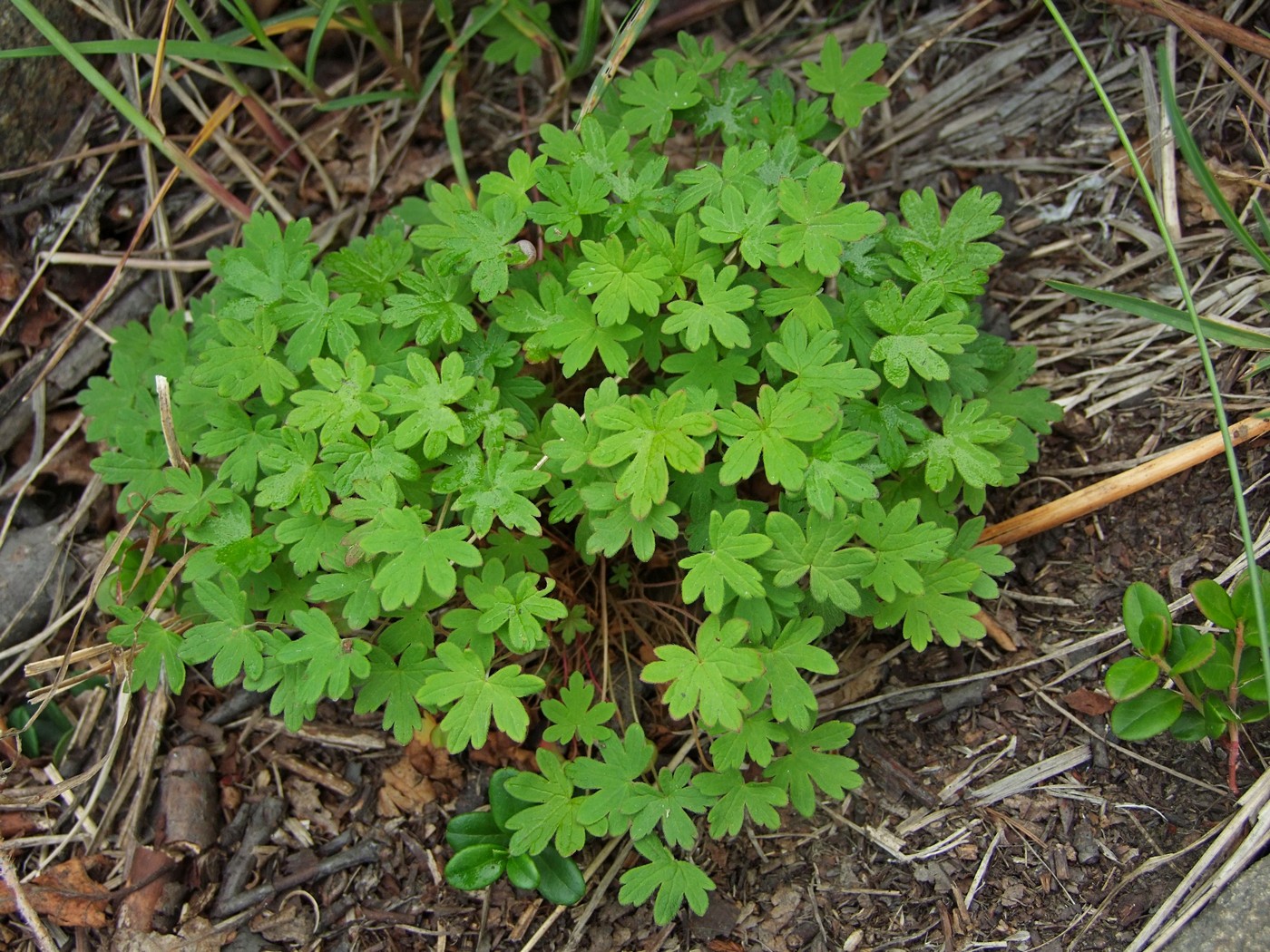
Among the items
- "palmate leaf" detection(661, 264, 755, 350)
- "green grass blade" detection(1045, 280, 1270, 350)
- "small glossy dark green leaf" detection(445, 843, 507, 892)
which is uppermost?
"green grass blade" detection(1045, 280, 1270, 350)

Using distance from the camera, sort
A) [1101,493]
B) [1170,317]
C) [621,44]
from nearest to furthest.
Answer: [1170,317]
[1101,493]
[621,44]

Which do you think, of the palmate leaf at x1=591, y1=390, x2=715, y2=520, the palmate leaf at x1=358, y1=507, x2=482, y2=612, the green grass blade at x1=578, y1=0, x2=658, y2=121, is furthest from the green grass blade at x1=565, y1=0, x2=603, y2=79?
the palmate leaf at x1=358, y1=507, x2=482, y2=612

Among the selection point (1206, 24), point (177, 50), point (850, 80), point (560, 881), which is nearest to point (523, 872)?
point (560, 881)

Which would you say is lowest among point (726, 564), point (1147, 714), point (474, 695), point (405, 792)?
point (405, 792)

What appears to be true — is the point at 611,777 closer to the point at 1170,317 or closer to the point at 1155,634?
the point at 1155,634

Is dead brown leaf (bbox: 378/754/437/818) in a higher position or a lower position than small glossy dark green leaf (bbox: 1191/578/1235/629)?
lower

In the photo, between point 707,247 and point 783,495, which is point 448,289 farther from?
point 783,495

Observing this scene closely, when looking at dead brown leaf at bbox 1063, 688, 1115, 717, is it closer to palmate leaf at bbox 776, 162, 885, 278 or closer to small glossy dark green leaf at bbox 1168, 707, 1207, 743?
small glossy dark green leaf at bbox 1168, 707, 1207, 743
